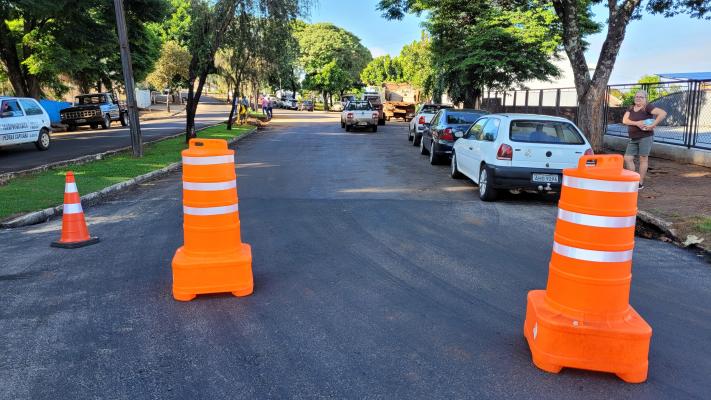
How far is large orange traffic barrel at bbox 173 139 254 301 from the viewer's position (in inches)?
179

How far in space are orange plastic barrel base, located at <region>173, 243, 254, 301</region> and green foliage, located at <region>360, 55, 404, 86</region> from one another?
94.9 m

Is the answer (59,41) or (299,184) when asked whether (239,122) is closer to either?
(59,41)

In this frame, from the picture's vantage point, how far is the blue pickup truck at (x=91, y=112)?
27562 millimetres

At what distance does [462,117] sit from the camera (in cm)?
1473

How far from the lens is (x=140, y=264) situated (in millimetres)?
5613

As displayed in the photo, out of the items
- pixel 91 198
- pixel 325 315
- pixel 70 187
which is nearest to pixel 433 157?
pixel 91 198

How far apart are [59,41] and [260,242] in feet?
73.9

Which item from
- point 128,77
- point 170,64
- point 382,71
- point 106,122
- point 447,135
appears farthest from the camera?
point 382,71

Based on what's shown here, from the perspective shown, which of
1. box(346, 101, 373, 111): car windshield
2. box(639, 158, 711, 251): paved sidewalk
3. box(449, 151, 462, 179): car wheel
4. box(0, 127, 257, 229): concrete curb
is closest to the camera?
box(639, 158, 711, 251): paved sidewalk

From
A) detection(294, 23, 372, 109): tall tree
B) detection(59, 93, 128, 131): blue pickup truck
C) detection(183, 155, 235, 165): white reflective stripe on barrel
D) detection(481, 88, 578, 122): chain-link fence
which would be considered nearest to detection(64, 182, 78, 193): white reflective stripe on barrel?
detection(183, 155, 235, 165): white reflective stripe on barrel

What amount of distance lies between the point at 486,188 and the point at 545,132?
1374 mm

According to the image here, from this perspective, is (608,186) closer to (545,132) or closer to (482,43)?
(545,132)

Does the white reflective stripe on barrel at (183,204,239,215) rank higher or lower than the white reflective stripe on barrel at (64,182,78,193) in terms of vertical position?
higher

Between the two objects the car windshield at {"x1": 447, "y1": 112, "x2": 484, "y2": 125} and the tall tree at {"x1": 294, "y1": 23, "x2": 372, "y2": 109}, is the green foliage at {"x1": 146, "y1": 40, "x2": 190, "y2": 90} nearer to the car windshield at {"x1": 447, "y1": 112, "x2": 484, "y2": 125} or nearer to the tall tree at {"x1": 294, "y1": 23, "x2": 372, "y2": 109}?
the tall tree at {"x1": 294, "y1": 23, "x2": 372, "y2": 109}
